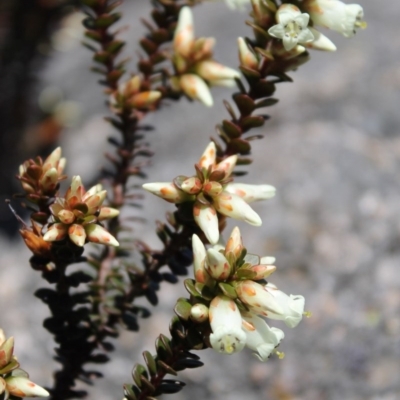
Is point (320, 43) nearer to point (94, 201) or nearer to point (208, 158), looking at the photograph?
point (208, 158)

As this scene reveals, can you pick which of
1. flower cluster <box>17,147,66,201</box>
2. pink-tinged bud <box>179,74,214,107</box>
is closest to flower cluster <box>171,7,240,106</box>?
pink-tinged bud <box>179,74,214,107</box>

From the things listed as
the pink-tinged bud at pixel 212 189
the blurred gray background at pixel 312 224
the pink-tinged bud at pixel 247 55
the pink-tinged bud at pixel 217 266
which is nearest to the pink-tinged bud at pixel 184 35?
the pink-tinged bud at pixel 247 55

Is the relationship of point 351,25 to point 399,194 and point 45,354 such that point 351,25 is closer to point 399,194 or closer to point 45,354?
point 399,194

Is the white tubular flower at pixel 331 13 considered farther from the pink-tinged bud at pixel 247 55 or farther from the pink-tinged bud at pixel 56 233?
the pink-tinged bud at pixel 56 233

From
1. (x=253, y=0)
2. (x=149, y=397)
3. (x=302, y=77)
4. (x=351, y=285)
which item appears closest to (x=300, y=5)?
(x=253, y=0)

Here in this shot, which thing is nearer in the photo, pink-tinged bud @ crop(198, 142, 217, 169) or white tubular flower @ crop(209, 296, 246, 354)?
white tubular flower @ crop(209, 296, 246, 354)

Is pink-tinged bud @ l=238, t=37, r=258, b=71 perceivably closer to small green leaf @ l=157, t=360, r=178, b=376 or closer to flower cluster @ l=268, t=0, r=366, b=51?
flower cluster @ l=268, t=0, r=366, b=51

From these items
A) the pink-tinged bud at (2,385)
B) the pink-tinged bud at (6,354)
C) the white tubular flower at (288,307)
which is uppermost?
the white tubular flower at (288,307)
